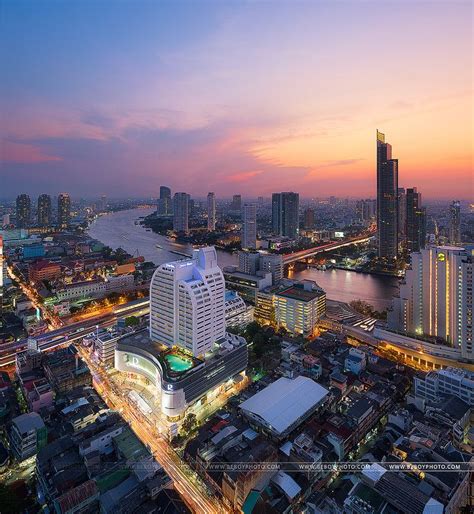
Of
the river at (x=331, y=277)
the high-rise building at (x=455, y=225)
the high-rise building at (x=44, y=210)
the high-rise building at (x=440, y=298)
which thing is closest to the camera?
the high-rise building at (x=440, y=298)

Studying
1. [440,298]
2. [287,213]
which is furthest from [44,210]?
[440,298]

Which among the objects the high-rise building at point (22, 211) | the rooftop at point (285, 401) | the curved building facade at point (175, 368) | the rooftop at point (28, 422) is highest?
the high-rise building at point (22, 211)

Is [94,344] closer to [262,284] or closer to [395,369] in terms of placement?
[262,284]

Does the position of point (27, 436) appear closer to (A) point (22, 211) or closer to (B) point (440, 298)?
(B) point (440, 298)

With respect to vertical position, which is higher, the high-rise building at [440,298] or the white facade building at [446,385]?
the high-rise building at [440,298]

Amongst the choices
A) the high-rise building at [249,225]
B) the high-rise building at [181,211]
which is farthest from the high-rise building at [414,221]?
the high-rise building at [181,211]

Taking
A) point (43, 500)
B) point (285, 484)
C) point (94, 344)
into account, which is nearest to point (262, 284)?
point (94, 344)

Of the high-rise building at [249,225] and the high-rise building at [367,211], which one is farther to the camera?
the high-rise building at [367,211]

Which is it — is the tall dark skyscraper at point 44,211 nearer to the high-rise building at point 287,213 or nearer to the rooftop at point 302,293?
the high-rise building at point 287,213
